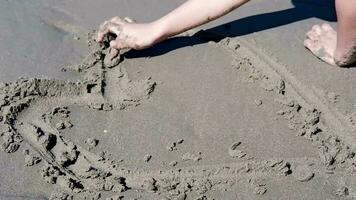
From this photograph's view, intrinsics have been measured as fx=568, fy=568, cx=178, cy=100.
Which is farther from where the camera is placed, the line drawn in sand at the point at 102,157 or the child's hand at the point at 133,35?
the child's hand at the point at 133,35

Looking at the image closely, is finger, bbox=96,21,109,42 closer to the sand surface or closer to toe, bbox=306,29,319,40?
the sand surface

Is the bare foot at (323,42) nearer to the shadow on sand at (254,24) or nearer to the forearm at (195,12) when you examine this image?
the shadow on sand at (254,24)

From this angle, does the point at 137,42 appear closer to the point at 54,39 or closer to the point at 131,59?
the point at 131,59

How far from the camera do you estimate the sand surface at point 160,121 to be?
2164mm

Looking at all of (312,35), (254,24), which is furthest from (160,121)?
(312,35)

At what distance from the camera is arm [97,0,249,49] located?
2.54m

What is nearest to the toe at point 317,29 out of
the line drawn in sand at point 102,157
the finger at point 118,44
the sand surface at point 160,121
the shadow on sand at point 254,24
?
the shadow on sand at point 254,24

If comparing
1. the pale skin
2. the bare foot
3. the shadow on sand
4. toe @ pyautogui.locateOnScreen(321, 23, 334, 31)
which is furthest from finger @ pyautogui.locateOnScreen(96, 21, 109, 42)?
toe @ pyautogui.locateOnScreen(321, 23, 334, 31)

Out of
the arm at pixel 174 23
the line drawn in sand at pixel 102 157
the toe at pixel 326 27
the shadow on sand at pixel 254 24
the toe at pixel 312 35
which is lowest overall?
the line drawn in sand at pixel 102 157

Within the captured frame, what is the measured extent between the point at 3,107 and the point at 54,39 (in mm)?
544

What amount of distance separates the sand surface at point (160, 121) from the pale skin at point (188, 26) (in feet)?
0.46

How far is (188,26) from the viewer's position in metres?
2.57

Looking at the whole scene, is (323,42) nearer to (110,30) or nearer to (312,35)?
(312,35)

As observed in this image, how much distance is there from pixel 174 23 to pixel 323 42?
0.75 meters
